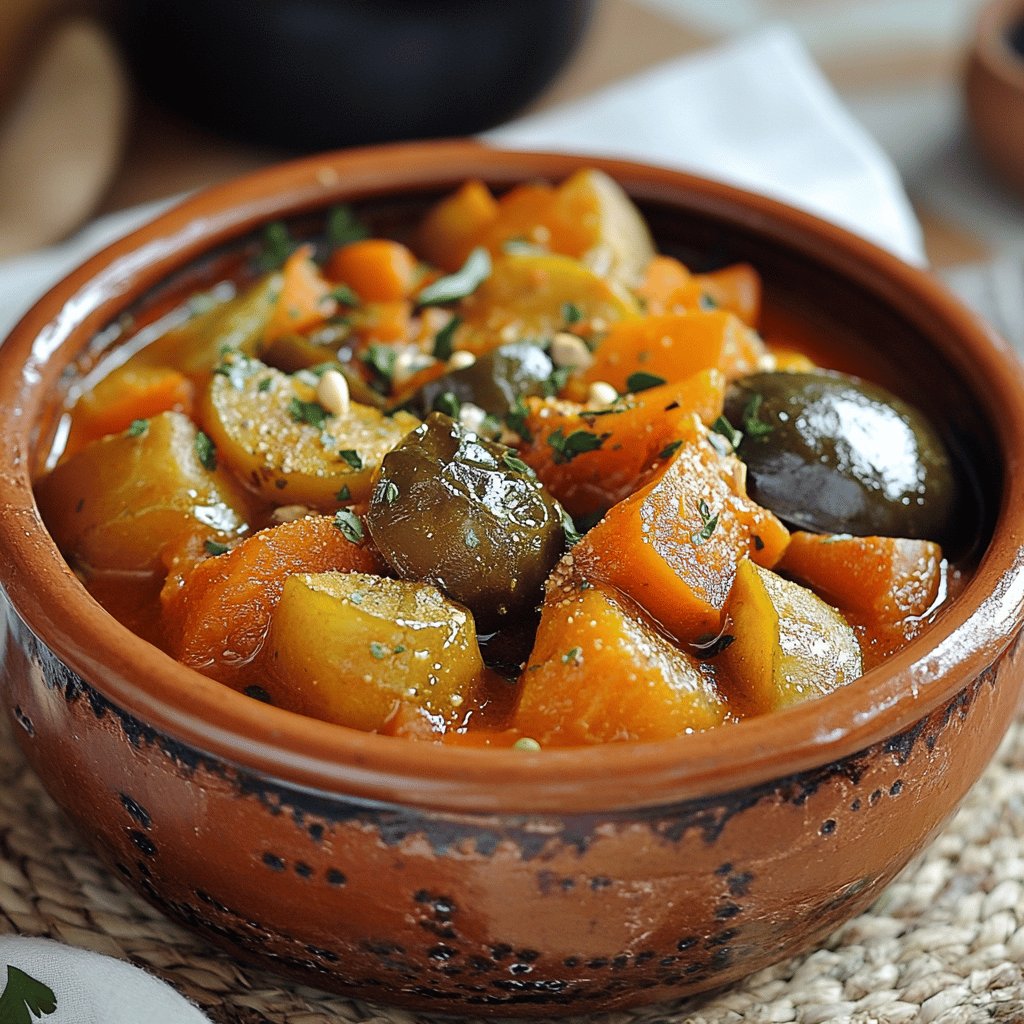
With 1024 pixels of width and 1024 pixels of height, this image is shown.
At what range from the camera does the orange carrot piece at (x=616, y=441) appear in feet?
6.07

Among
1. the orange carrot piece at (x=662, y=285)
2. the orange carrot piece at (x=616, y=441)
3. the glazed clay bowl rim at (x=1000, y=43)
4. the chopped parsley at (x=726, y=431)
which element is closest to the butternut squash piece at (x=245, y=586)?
the orange carrot piece at (x=616, y=441)

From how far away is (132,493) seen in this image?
1.88m

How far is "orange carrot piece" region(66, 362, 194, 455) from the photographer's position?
211 centimetres

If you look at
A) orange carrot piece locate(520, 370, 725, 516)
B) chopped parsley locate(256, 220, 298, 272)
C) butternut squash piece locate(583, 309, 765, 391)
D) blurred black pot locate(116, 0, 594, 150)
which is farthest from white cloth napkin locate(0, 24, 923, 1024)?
orange carrot piece locate(520, 370, 725, 516)

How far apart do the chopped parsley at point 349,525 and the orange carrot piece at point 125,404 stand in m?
0.45

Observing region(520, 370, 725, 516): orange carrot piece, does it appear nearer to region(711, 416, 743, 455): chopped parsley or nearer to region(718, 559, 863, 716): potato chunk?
region(711, 416, 743, 455): chopped parsley

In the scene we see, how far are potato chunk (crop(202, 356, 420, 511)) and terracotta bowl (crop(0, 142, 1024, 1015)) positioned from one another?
10.9 inches

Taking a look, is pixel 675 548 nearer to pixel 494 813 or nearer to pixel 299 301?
pixel 494 813

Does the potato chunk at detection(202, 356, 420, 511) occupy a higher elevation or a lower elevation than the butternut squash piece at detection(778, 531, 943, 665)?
higher

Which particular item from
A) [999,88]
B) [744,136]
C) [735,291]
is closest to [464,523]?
[735,291]

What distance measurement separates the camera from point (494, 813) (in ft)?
4.71

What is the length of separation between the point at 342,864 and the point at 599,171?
150 cm

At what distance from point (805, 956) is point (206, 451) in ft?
3.45

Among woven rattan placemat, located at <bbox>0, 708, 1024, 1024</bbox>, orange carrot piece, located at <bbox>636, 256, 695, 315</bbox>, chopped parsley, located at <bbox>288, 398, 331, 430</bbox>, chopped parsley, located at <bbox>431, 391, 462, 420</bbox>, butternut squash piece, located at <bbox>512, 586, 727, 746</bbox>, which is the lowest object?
woven rattan placemat, located at <bbox>0, 708, 1024, 1024</bbox>
